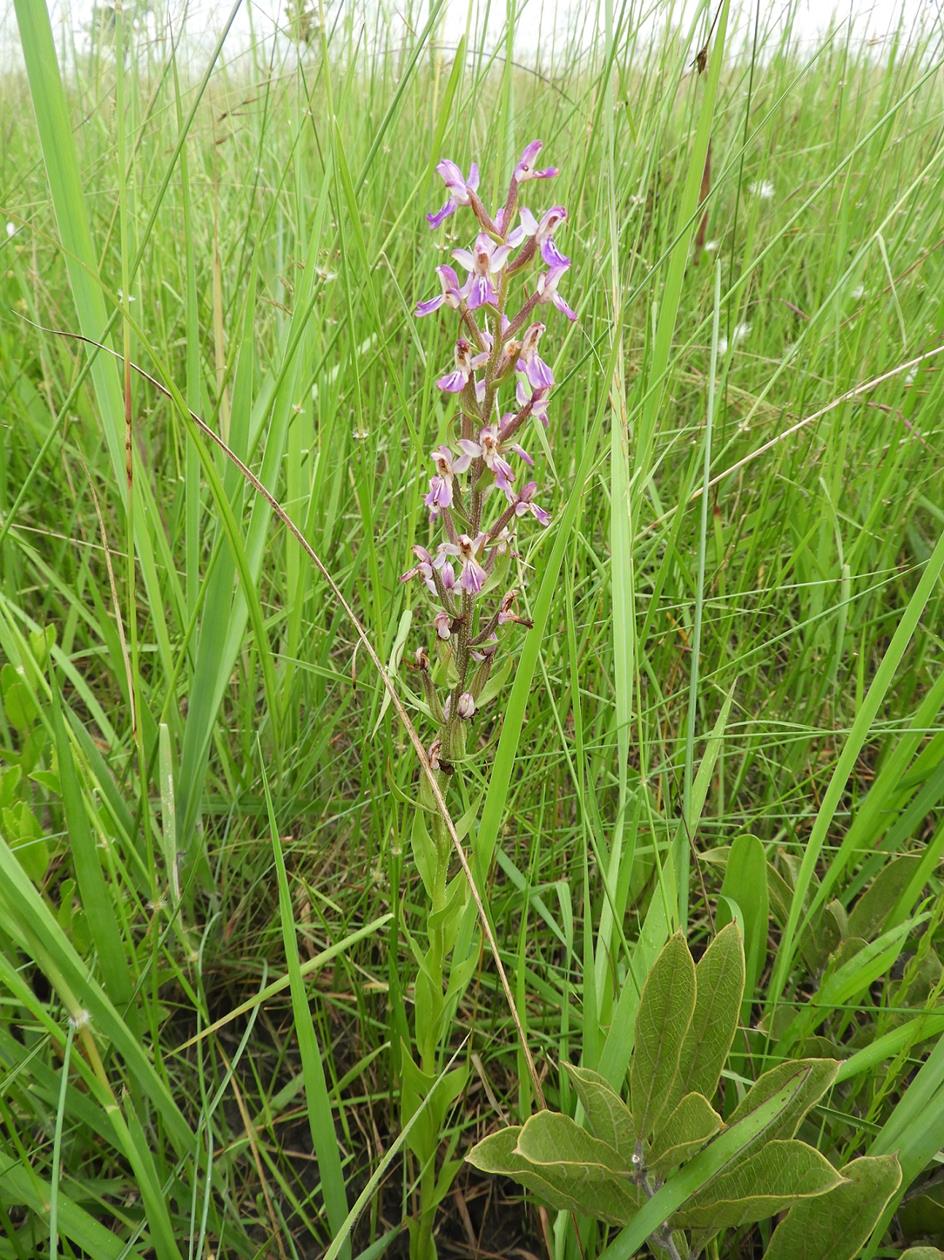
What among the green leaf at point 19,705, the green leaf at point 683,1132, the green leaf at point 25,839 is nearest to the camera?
the green leaf at point 683,1132

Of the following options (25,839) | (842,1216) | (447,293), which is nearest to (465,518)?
(447,293)

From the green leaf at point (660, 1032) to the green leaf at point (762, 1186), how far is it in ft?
0.31

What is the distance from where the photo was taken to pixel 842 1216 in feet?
3.09

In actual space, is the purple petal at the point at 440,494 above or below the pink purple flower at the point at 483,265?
below

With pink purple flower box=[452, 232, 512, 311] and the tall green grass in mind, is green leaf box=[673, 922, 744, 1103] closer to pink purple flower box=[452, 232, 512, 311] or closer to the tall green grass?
the tall green grass

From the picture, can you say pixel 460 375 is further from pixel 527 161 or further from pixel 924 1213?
pixel 924 1213

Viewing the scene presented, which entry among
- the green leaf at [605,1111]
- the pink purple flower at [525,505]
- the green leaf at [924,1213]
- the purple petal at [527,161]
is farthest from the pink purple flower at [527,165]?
the green leaf at [924,1213]

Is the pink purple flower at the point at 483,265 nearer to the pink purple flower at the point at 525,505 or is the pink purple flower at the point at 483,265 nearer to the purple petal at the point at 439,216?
the purple petal at the point at 439,216

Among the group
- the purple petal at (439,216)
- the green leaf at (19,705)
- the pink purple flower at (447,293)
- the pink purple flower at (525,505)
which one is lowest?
the green leaf at (19,705)

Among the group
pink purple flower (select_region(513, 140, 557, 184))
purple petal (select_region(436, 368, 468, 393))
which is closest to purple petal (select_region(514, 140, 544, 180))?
pink purple flower (select_region(513, 140, 557, 184))

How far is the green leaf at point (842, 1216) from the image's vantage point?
898mm

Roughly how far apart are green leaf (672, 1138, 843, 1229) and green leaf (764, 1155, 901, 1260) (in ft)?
0.13

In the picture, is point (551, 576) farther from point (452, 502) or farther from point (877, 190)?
point (877, 190)

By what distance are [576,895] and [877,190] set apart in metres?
2.04
